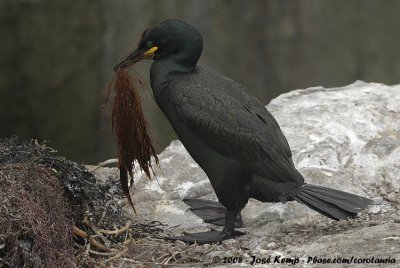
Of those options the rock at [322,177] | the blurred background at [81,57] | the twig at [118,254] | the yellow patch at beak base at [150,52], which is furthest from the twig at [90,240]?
the blurred background at [81,57]

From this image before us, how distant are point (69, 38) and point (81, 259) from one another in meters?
5.66

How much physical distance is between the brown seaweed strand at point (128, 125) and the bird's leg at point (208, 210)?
0.55m

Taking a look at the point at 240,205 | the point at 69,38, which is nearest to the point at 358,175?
the point at 240,205

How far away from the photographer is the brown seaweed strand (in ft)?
18.7

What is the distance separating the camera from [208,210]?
625 cm

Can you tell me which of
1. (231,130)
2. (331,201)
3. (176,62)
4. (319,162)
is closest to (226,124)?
(231,130)

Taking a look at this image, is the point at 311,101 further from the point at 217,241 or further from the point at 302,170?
the point at 217,241

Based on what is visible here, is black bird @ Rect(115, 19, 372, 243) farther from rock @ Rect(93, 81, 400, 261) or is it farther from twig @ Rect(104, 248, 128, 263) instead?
twig @ Rect(104, 248, 128, 263)

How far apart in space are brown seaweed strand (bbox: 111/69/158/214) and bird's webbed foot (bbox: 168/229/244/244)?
347 mm

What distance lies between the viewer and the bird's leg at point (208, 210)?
6.15 m

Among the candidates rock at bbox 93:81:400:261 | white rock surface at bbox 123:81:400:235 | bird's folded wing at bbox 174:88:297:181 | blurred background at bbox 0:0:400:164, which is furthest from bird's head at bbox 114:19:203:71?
blurred background at bbox 0:0:400:164

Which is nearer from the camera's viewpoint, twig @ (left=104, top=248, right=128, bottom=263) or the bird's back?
twig @ (left=104, top=248, right=128, bottom=263)

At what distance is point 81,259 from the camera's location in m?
5.23

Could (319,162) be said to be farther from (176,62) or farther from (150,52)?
(150,52)
